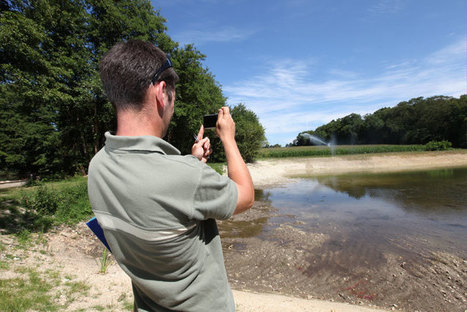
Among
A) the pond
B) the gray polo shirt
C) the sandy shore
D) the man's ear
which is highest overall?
the man's ear

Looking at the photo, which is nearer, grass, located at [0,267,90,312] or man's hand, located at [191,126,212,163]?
man's hand, located at [191,126,212,163]

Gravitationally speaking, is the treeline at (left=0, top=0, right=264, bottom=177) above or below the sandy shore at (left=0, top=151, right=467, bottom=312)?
above

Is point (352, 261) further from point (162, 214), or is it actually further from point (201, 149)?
point (162, 214)

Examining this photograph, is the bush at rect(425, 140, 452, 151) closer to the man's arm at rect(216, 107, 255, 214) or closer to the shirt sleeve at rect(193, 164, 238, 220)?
the man's arm at rect(216, 107, 255, 214)

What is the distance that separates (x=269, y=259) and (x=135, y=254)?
25.1 ft

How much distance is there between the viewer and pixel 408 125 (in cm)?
9306

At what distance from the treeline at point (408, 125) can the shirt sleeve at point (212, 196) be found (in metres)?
91.9

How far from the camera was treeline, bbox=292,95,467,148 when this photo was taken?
7338 centimetres

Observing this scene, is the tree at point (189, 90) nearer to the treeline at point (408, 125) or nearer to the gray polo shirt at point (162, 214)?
the gray polo shirt at point (162, 214)

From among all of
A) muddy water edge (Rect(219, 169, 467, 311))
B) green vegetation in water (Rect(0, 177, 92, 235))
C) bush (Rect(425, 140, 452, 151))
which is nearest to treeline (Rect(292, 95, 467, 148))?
bush (Rect(425, 140, 452, 151))

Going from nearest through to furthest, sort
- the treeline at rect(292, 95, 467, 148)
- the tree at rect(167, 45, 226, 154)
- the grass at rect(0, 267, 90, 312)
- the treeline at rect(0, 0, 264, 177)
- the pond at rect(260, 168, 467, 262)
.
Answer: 1. the grass at rect(0, 267, 90, 312)
2. the pond at rect(260, 168, 467, 262)
3. the treeline at rect(0, 0, 264, 177)
4. the tree at rect(167, 45, 226, 154)
5. the treeline at rect(292, 95, 467, 148)

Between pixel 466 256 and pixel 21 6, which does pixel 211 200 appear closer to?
pixel 466 256

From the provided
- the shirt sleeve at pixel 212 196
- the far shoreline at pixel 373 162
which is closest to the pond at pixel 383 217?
the shirt sleeve at pixel 212 196

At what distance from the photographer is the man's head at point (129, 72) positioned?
1221 millimetres
